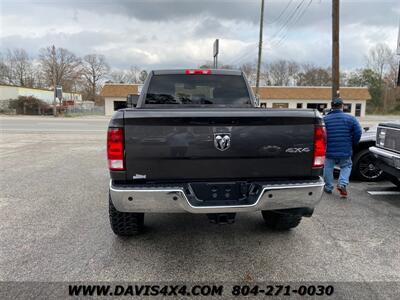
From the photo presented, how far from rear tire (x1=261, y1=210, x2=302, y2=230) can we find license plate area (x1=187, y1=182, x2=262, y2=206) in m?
1.06

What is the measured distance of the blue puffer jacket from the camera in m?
5.40

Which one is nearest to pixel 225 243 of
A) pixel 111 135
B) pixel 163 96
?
pixel 111 135

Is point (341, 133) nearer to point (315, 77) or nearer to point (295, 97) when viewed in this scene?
point (295, 97)

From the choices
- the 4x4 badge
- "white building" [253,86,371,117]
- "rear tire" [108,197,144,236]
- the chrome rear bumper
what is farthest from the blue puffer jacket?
Result: "white building" [253,86,371,117]

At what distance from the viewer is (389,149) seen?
5332 millimetres

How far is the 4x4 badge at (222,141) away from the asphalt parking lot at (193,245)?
4.06 ft

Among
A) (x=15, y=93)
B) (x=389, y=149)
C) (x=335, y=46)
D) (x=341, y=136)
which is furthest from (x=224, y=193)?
(x=15, y=93)

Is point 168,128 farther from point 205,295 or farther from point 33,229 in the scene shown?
point 33,229

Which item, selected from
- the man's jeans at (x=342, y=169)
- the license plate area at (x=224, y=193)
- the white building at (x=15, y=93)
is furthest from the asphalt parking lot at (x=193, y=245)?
the white building at (x=15, y=93)

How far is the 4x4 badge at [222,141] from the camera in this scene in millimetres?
2912

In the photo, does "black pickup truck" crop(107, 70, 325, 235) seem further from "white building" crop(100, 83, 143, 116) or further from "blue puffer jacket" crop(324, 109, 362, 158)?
"white building" crop(100, 83, 143, 116)

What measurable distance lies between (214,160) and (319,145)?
1029 millimetres

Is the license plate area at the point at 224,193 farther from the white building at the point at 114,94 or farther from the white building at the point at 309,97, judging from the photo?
the white building at the point at 309,97

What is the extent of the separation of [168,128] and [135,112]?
0.33 m
